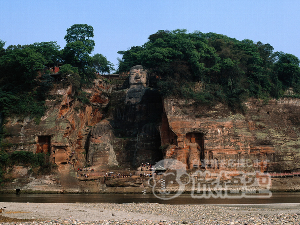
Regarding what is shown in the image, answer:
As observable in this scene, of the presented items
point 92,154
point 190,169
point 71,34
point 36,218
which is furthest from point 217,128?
point 36,218

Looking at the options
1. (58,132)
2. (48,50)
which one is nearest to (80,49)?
(48,50)

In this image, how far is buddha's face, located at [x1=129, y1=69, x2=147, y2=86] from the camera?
56.3 metres

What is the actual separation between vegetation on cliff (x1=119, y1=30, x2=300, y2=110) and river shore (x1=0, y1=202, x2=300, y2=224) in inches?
868

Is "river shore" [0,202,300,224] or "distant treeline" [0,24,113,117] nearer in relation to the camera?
"river shore" [0,202,300,224]

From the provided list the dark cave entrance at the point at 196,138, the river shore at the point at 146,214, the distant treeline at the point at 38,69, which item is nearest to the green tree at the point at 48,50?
the distant treeline at the point at 38,69

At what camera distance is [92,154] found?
50.9 metres

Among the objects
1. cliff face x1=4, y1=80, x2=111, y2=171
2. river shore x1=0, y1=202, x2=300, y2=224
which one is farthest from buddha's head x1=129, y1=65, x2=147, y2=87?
river shore x1=0, y1=202, x2=300, y2=224

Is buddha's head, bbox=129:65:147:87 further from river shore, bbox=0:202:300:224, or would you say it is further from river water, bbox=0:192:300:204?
river shore, bbox=0:202:300:224

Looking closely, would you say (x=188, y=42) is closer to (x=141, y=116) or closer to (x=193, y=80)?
(x=193, y=80)

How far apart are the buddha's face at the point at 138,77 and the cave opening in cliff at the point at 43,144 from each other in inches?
570

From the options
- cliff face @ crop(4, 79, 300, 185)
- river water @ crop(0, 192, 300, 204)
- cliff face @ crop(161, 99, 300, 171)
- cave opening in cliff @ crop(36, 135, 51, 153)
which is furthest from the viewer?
cliff face @ crop(161, 99, 300, 171)

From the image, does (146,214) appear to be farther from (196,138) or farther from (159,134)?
(159,134)

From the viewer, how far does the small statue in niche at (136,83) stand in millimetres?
56031

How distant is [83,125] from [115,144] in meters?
5.41
